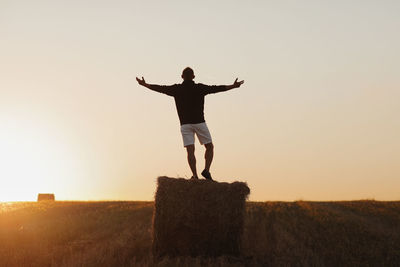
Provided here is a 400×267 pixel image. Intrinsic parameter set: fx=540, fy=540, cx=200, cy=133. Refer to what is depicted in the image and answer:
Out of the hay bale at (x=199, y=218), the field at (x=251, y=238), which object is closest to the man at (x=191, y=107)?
the hay bale at (x=199, y=218)

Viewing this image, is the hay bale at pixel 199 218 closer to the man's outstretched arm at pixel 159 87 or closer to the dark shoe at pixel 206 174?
the dark shoe at pixel 206 174

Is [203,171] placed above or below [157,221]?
above

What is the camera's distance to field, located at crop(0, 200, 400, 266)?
9.00 meters

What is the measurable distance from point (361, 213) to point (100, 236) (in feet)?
29.0

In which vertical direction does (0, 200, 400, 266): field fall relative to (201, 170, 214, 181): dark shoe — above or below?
below

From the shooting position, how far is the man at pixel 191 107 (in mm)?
9531

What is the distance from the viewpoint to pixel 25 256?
9.27 metres

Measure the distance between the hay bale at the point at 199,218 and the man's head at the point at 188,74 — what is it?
1.84 m

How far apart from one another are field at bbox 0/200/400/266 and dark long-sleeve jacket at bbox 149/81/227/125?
2458 mm

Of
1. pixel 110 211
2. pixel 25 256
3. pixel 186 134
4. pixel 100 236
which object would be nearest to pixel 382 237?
pixel 186 134

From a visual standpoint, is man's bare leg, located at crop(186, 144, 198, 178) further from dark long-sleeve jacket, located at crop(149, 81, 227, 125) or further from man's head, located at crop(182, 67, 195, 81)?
man's head, located at crop(182, 67, 195, 81)

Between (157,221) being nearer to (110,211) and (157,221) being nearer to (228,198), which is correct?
(228,198)

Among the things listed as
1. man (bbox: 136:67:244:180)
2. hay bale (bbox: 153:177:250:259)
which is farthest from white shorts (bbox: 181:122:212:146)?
hay bale (bbox: 153:177:250:259)

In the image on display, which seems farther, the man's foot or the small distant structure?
the small distant structure
